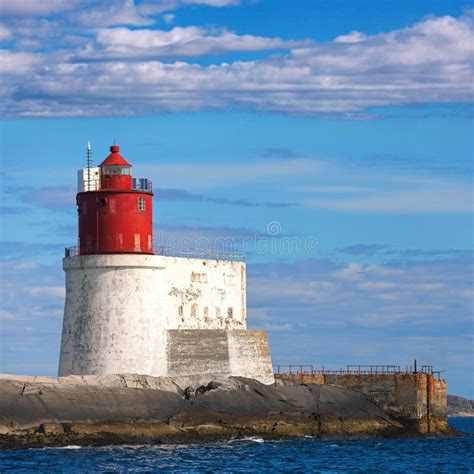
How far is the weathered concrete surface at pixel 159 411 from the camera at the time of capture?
39500 mm

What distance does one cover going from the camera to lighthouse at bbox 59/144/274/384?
143ft

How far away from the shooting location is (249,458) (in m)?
38.3

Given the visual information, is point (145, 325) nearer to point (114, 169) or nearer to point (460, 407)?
point (114, 169)

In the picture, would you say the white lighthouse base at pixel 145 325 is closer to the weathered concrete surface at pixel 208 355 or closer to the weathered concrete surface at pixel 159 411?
the weathered concrete surface at pixel 208 355

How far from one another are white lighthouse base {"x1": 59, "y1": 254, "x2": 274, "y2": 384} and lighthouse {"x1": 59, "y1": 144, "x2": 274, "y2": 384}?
3 centimetres

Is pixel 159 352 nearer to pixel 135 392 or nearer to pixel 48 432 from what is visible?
pixel 135 392

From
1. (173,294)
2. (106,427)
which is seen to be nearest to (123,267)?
(173,294)

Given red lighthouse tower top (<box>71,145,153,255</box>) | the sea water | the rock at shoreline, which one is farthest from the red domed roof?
the rock at shoreline

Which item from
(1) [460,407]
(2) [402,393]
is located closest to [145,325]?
(2) [402,393]

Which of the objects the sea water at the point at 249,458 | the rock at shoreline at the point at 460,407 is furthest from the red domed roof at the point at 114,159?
the rock at shoreline at the point at 460,407

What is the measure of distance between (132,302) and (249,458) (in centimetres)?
785

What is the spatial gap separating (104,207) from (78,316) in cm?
377

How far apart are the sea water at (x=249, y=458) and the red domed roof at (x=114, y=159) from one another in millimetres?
10221

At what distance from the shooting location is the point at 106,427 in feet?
132
